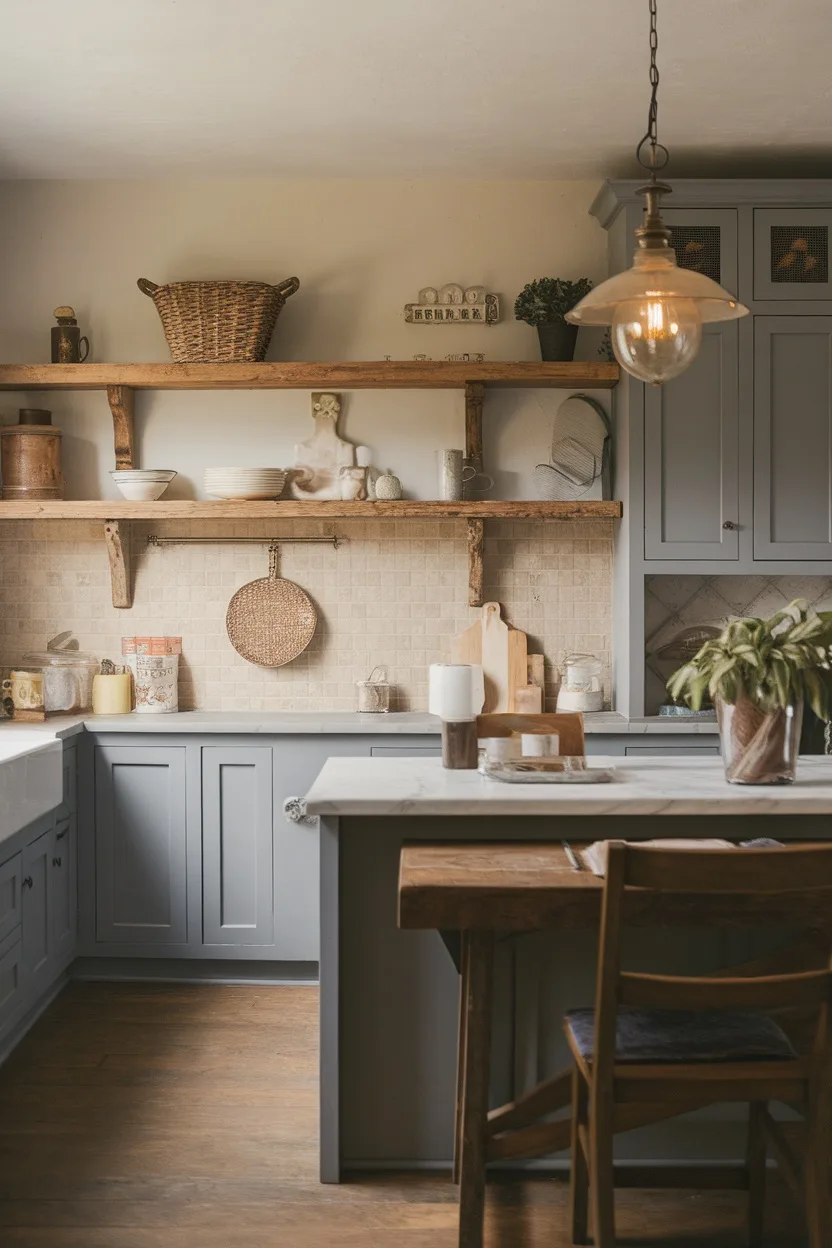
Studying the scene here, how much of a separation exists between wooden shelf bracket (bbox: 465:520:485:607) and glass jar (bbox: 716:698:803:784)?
1.82 metres

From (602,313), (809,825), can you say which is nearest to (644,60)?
(602,313)

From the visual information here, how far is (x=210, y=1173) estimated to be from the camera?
8.92 ft

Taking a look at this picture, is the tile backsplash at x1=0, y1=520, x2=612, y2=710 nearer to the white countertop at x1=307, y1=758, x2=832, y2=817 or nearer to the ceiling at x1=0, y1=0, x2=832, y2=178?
the ceiling at x1=0, y1=0, x2=832, y2=178

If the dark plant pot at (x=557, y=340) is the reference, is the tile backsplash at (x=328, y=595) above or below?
below

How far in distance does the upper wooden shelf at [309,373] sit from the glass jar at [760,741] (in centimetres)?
192

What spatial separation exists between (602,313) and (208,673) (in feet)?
8.02

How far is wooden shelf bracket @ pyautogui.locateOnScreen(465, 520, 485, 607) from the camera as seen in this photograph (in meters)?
4.38

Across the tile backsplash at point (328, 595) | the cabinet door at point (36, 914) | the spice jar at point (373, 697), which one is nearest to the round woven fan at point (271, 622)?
the tile backsplash at point (328, 595)

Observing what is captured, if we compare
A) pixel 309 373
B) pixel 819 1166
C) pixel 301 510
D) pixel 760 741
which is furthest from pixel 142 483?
pixel 819 1166

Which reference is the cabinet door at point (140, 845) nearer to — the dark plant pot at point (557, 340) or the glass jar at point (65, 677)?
the glass jar at point (65, 677)

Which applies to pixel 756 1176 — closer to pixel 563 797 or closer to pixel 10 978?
pixel 563 797

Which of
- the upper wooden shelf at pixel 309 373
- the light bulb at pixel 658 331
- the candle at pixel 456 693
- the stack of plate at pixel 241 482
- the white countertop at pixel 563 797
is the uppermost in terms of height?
the upper wooden shelf at pixel 309 373

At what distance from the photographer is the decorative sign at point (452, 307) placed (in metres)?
4.46

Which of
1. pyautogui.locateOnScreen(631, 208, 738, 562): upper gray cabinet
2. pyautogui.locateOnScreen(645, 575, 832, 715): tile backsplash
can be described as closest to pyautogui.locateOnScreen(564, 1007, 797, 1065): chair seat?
pyautogui.locateOnScreen(631, 208, 738, 562): upper gray cabinet
